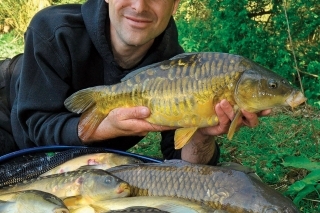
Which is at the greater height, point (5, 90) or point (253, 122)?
point (253, 122)

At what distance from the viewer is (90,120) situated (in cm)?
178

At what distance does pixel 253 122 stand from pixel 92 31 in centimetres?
75

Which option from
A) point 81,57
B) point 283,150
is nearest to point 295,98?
point 81,57

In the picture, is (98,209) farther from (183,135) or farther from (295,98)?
(295,98)

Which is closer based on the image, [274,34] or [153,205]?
[153,205]

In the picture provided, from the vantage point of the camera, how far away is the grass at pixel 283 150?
2.19 metres

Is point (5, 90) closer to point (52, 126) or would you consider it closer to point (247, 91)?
point (52, 126)

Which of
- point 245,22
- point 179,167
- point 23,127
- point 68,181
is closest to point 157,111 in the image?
point 179,167

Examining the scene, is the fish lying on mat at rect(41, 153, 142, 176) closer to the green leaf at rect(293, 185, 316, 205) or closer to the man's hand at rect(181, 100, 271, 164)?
the man's hand at rect(181, 100, 271, 164)

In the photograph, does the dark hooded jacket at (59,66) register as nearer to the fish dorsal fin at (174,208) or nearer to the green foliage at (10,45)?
the fish dorsal fin at (174,208)

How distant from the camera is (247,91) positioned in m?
1.55

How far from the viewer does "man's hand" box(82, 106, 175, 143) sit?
5.48 feet

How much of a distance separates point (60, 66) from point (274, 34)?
2.31 m

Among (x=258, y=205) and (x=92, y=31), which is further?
(x=92, y=31)
